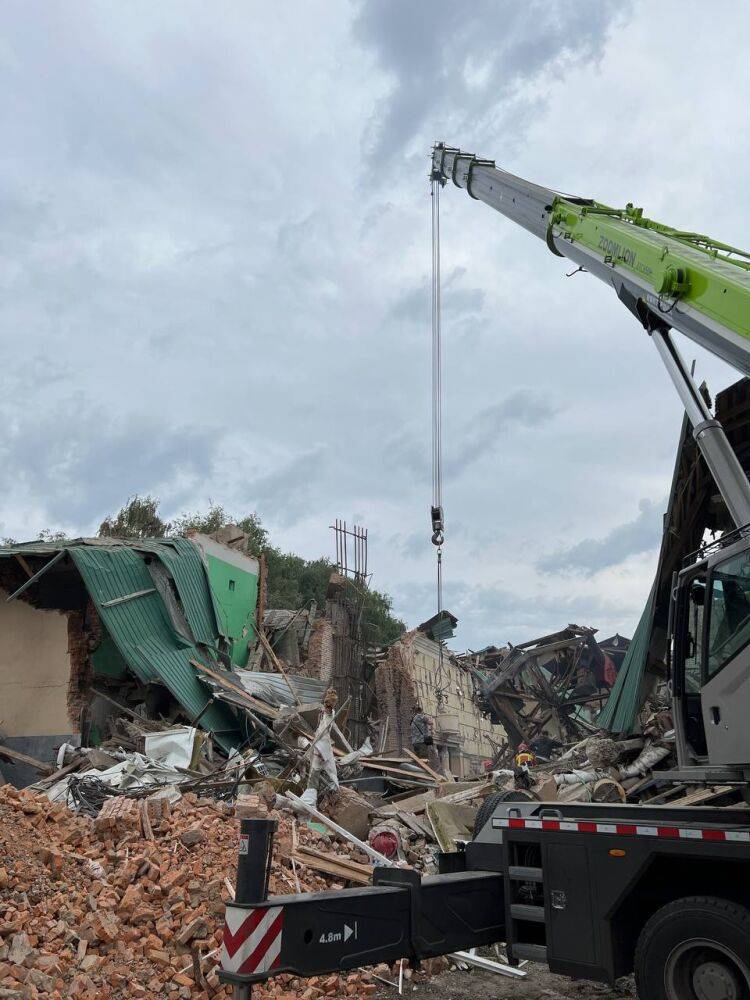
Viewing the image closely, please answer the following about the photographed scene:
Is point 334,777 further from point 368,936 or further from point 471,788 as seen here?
point 368,936

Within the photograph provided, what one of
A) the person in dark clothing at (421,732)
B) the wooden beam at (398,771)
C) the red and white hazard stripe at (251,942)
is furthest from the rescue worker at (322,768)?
the person in dark clothing at (421,732)

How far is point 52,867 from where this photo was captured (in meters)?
7.44

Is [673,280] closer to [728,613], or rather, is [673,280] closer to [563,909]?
[728,613]

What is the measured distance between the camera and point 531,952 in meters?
5.44

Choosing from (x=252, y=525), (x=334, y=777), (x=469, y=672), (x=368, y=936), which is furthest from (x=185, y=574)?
(x=252, y=525)

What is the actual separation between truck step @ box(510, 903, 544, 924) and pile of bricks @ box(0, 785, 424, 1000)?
1928 millimetres

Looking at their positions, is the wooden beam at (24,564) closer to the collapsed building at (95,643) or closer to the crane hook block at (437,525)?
the collapsed building at (95,643)

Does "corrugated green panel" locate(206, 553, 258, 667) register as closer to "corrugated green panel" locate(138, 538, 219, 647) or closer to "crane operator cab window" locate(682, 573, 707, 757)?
"corrugated green panel" locate(138, 538, 219, 647)

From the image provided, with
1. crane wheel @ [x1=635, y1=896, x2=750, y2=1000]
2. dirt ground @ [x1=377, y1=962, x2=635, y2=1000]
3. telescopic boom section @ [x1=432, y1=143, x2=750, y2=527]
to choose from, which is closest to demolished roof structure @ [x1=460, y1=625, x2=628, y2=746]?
telescopic boom section @ [x1=432, y1=143, x2=750, y2=527]

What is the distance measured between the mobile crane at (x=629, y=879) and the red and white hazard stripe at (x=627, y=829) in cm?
1

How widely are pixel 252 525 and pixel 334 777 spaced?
38.2 m

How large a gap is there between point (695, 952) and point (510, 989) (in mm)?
2679

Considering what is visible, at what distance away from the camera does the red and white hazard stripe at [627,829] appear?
4.77m

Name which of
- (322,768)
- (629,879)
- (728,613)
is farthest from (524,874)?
(322,768)
